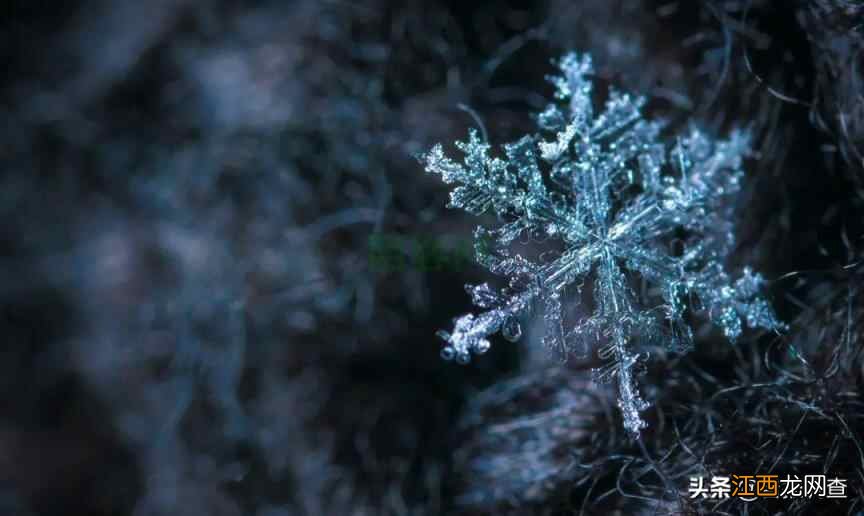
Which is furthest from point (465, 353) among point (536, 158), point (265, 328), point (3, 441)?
point (3, 441)

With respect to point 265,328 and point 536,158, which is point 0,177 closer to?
point 265,328

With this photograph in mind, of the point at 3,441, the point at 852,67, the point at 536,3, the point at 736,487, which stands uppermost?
the point at 536,3

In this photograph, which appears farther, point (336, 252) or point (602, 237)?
point (336, 252)

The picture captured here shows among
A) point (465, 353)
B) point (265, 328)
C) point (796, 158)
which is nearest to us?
point (465, 353)

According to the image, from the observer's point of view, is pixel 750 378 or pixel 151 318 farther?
pixel 151 318
